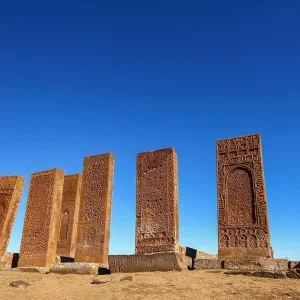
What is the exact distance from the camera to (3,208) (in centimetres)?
1243

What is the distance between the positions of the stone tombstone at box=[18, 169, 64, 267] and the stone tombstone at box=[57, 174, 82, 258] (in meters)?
1.88

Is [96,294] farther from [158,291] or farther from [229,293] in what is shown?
[229,293]

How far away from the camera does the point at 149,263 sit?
25.6ft

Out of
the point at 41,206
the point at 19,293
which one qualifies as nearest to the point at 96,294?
the point at 19,293

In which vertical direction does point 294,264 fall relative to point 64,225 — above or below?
below

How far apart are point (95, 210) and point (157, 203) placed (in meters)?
2.26

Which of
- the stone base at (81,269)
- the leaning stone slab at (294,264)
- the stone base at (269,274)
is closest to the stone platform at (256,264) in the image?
the leaning stone slab at (294,264)

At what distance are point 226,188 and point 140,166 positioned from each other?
7.92ft

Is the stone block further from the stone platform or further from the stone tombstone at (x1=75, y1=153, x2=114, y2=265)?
the stone platform

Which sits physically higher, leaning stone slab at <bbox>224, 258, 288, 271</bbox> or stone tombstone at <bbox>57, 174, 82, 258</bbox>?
stone tombstone at <bbox>57, 174, 82, 258</bbox>

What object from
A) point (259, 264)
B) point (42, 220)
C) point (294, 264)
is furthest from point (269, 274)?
point (42, 220)

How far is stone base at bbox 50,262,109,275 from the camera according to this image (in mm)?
8430

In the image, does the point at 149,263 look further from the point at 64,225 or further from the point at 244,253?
the point at 64,225

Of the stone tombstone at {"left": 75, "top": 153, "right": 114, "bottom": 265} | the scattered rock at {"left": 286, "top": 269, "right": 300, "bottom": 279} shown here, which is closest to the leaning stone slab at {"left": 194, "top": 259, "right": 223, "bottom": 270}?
the scattered rock at {"left": 286, "top": 269, "right": 300, "bottom": 279}
